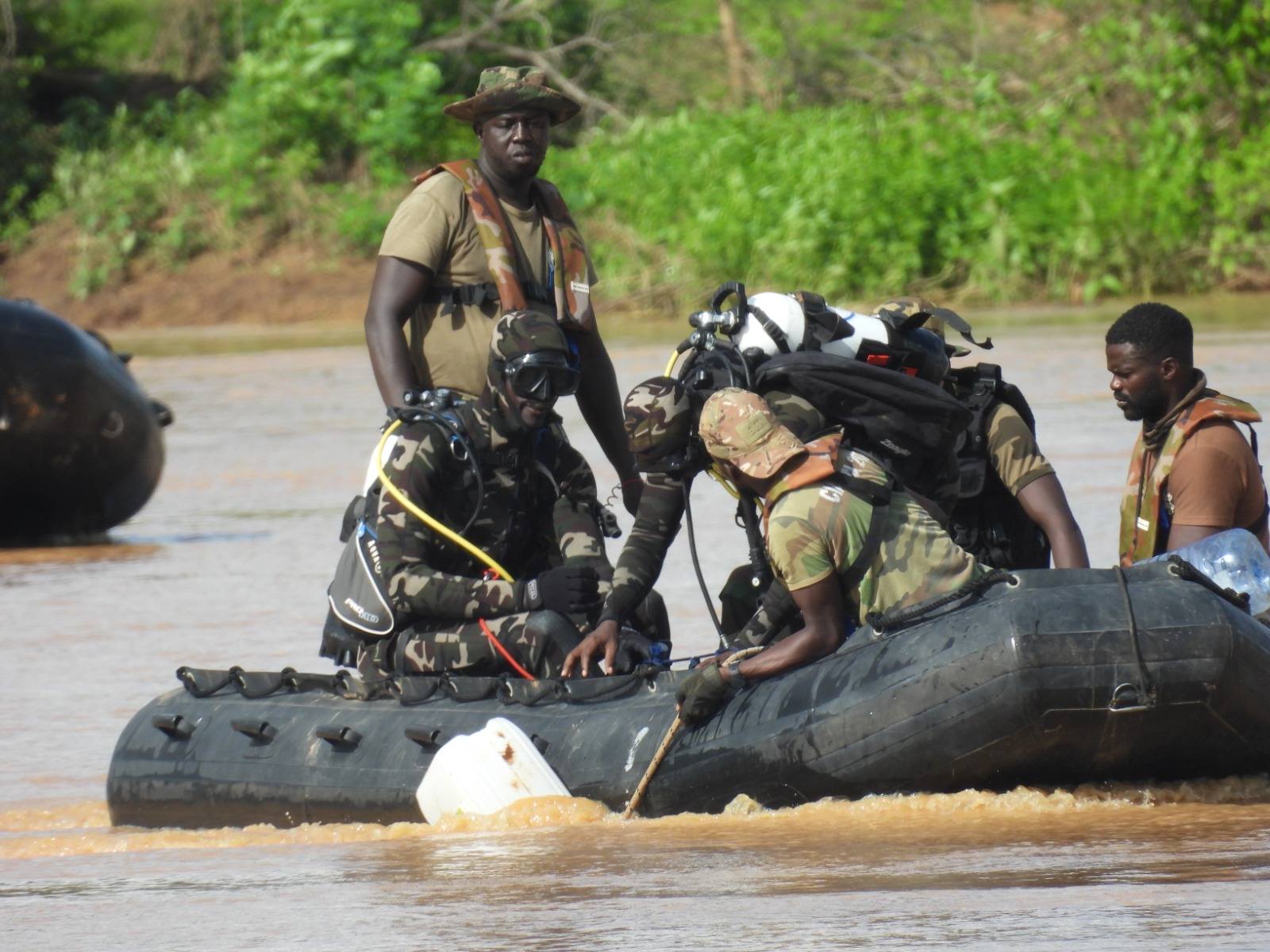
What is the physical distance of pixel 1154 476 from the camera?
237 inches

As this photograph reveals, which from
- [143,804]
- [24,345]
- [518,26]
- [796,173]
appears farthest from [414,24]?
[143,804]

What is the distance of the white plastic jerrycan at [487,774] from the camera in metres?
5.73

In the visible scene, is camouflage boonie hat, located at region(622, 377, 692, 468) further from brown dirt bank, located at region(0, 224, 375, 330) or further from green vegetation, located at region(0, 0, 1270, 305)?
brown dirt bank, located at region(0, 224, 375, 330)

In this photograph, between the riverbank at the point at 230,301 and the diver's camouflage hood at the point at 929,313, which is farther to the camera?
the riverbank at the point at 230,301

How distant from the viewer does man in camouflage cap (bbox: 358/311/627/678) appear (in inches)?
243

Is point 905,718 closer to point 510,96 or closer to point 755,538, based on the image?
point 755,538

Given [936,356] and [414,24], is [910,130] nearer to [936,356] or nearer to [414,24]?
[414,24]

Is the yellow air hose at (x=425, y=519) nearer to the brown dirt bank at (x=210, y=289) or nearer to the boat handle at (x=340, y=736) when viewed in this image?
the boat handle at (x=340, y=736)

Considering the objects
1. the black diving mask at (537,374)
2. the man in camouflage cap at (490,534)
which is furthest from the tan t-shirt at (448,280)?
the black diving mask at (537,374)

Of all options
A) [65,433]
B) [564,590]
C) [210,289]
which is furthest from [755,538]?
[210,289]

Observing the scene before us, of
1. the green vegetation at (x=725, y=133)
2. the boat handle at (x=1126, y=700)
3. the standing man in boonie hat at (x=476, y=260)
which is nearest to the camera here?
the boat handle at (x=1126, y=700)

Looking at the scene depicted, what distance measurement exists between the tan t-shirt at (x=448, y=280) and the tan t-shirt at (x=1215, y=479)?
194 cm

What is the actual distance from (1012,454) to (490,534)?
56.5 inches

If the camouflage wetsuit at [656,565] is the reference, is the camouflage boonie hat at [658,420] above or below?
above
